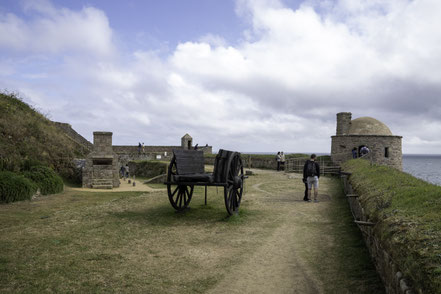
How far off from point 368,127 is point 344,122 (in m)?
2.23

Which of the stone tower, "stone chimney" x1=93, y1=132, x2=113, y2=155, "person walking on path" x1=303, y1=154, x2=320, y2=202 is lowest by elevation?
"person walking on path" x1=303, y1=154, x2=320, y2=202

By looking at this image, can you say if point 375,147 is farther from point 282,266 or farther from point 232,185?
point 282,266

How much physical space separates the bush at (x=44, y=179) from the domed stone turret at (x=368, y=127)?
2597cm

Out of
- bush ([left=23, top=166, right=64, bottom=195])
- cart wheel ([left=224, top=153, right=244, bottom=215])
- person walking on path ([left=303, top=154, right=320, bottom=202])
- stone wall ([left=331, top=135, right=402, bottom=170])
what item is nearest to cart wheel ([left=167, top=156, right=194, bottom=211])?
cart wheel ([left=224, top=153, right=244, bottom=215])

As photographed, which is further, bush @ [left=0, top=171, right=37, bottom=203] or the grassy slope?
bush @ [left=0, top=171, right=37, bottom=203]

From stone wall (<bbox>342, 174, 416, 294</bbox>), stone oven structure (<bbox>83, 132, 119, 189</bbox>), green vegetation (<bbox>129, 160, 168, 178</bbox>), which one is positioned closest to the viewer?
stone wall (<bbox>342, 174, 416, 294</bbox>)

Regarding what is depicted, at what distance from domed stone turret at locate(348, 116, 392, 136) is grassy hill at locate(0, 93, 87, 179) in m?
25.0

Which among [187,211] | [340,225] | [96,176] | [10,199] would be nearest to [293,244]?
[340,225]

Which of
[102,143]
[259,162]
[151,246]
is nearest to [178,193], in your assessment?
[151,246]

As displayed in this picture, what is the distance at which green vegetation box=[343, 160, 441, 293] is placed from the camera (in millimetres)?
2811

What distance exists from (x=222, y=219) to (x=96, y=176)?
1055 cm

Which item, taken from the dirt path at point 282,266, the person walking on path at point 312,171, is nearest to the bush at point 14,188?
the dirt path at point 282,266

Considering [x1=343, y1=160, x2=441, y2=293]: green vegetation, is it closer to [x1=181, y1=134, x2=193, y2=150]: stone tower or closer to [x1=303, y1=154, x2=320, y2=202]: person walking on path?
[x1=303, y1=154, x2=320, y2=202]: person walking on path

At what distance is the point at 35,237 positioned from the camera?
6277mm
